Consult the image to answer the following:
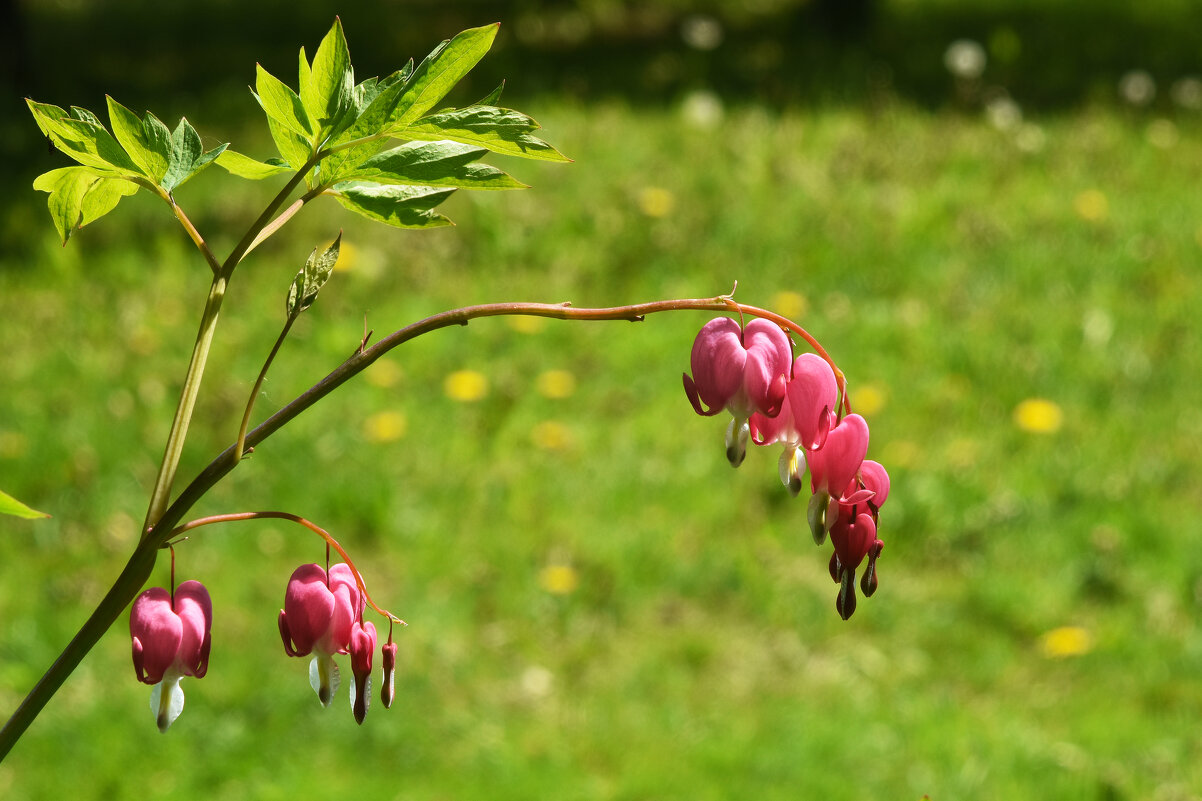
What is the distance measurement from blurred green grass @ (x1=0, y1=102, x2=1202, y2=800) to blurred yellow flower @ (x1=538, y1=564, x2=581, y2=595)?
0.03 m

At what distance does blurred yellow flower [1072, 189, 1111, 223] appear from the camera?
6043 millimetres

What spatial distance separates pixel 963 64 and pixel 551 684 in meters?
4.69

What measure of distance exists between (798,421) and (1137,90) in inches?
282

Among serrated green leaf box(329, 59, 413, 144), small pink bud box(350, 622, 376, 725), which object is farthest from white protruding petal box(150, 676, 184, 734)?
→ serrated green leaf box(329, 59, 413, 144)

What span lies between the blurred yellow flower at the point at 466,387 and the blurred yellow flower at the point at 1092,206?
2.85 meters

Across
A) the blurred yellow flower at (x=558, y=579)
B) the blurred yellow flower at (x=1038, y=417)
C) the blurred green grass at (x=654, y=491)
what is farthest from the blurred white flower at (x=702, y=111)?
the blurred yellow flower at (x=558, y=579)

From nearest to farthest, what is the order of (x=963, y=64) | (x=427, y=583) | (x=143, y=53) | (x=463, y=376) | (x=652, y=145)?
(x=427, y=583)
(x=463, y=376)
(x=652, y=145)
(x=963, y=64)
(x=143, y=53)

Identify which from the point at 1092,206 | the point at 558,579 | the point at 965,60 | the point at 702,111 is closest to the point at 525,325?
the point at 558,579

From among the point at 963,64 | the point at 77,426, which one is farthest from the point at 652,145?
the point at 77,426

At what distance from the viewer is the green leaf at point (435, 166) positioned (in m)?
0.85

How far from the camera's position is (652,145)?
21.1ft

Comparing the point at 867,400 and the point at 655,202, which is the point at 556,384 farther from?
the point at 655,202

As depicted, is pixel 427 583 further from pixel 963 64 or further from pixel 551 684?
pixel 963 64

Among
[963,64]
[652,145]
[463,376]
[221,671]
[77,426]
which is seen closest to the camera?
[221,671]
